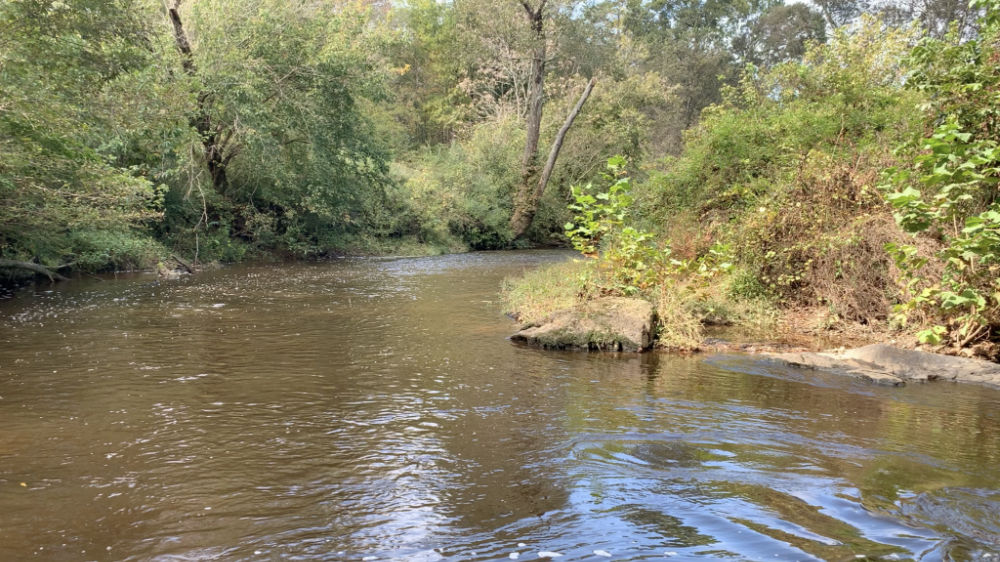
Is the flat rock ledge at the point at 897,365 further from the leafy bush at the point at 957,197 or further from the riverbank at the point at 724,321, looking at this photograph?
the riverbank at the point at 724,321

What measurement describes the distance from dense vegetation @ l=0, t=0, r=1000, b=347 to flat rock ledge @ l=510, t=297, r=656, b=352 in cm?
60

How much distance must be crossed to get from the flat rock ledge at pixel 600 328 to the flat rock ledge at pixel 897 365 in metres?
2.01

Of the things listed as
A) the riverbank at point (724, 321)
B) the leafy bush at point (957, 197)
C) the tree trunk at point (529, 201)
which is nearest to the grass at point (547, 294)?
the riverbank at point (724, 321)

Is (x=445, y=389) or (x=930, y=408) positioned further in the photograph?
(x=445, y=389)

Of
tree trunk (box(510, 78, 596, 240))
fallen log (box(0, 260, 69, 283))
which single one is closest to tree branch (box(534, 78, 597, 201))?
tree trunk (box(510, 78, 596, 240))

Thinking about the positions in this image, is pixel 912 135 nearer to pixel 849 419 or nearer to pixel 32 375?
pixel 849 419

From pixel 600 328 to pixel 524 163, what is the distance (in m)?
22.5

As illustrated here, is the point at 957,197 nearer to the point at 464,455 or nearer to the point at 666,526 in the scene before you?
A: the point at 666,526

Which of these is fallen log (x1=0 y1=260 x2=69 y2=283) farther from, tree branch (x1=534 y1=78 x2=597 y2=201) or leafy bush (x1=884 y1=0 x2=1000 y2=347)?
tree branch (x1=534 y1=78 x2=597 y2=201)

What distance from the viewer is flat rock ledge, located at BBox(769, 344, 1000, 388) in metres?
8.35

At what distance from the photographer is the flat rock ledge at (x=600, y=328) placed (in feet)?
33.7

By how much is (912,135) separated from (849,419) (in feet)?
21.4

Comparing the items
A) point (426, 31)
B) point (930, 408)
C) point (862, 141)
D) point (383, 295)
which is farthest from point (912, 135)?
point (426, 31)

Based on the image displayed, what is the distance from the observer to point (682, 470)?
5410 millimetres
